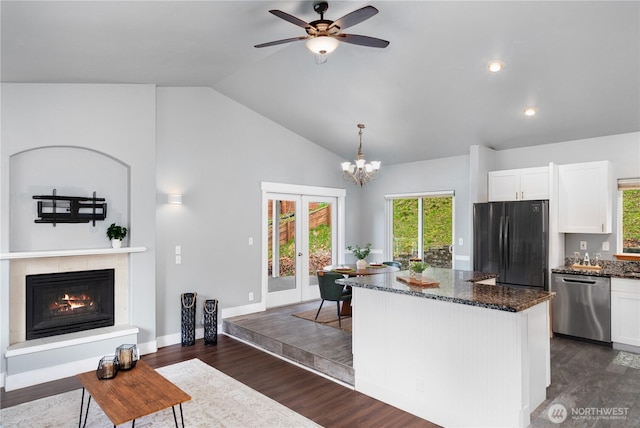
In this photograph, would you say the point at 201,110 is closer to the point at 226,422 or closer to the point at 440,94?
the point at 440,94

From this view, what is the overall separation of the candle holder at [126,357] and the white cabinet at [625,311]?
16.9 feet

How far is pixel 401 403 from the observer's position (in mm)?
3234

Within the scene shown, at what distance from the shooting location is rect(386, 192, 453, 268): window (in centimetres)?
656

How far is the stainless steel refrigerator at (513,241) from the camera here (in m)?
5.00

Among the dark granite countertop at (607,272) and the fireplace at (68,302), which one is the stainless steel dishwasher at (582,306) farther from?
the fireplace at (68,302)

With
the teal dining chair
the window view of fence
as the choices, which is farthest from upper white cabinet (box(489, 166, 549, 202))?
the teal dining chair

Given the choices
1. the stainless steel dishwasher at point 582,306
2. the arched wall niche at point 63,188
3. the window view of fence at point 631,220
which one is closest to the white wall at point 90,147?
the arched wall niche at point 63,188

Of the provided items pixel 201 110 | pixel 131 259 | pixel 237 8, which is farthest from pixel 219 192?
pixel 237 8

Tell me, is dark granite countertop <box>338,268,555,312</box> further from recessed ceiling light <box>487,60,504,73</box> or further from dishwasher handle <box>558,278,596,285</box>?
recessed ceiling light <box>487,60,504,73</box>

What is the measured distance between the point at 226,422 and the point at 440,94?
4.14 m

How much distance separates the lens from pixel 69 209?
4.27m

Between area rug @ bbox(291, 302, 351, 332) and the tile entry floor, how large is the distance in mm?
151

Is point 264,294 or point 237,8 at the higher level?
point 237,8

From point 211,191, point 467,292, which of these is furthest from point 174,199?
point 467,292
